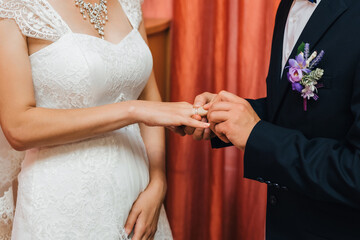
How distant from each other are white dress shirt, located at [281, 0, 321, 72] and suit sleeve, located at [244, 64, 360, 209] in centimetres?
26

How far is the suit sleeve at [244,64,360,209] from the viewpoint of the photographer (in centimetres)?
85

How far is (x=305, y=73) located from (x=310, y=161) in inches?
8.3

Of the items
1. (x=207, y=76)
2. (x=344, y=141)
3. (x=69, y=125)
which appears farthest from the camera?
(x=207, y=76)

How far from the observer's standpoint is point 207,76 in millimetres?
2049

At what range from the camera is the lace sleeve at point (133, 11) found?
134cm

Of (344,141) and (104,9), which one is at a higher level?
(104,9)

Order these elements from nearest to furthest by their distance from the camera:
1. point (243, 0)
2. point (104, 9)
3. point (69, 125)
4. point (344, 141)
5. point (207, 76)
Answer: point (344, 141)
point (69, 125)
point (104, 9)
point (243, 0)
point (207, 76)

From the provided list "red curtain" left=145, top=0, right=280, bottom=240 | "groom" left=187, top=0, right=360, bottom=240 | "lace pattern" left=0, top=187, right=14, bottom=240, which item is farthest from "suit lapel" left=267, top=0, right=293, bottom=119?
"lace pattern" left=0, top=187, right=14, bottom=240

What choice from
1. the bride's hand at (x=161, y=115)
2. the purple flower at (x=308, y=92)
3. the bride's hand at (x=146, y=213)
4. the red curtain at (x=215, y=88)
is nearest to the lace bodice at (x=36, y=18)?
the bride's hand at (x=161, y=115)

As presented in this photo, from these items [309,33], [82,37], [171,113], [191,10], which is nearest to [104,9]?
[82,37]

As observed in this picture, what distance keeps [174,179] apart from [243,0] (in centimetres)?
96

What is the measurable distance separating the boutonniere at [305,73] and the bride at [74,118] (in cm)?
31

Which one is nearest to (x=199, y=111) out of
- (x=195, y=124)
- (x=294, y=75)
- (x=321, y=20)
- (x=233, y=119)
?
(x=195, y=124)

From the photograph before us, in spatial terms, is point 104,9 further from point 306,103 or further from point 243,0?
point 243,0
